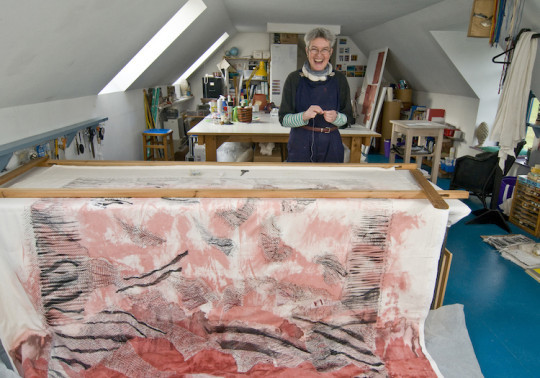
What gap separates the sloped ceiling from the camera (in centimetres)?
159

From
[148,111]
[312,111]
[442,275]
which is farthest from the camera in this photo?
[148,111]

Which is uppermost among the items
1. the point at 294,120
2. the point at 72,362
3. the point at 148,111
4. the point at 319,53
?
the point at 319,53

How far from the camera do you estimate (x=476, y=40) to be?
13.3ft

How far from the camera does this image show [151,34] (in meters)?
3.01

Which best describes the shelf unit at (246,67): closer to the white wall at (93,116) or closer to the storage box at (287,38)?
the storage box at (287,38)

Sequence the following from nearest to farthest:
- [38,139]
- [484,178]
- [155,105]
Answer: [38,139] < [484,178] < [155,105]

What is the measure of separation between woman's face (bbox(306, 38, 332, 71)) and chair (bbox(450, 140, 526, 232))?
1.97 m

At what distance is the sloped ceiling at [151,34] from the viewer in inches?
62.8

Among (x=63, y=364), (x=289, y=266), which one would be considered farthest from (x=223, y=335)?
(x=63, y=364)

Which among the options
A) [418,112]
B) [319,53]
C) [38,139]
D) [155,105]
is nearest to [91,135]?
[38,139]

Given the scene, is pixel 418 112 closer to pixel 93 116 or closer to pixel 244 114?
pixel 244 114

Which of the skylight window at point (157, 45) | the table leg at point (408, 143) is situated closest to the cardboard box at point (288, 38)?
the skylight window at point (157, 45)

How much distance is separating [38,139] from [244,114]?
6.67 feet

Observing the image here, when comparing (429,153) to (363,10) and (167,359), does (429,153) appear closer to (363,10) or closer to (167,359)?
(363,10)
